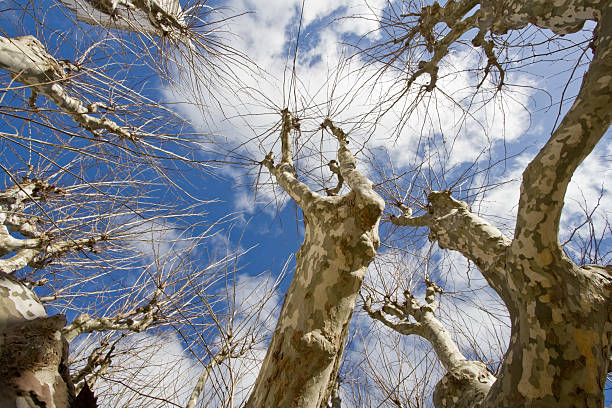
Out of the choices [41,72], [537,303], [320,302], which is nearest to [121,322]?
[41,72]

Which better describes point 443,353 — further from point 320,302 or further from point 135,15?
point 135,15

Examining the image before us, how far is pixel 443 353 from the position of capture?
8.46 ft

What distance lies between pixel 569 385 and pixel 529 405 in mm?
142

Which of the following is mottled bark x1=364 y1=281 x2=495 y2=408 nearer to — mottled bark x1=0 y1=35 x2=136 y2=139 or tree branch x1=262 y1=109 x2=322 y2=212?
tree branch x1=262 y1=109 x2=322 y2=212

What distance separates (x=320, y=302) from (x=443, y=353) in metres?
1.95

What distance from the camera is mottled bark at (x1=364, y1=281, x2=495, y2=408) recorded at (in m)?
1.82

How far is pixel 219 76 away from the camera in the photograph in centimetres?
246

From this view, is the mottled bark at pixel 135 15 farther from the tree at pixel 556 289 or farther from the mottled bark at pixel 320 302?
the tree at pixel 556 289

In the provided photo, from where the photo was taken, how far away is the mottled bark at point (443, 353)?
182 cm

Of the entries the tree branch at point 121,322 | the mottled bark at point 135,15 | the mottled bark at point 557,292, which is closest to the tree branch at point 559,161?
the mottled bark at point 557,292

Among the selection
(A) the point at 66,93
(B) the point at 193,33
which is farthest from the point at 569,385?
(A) the point at 66,93

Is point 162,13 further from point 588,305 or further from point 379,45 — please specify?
point 588,305

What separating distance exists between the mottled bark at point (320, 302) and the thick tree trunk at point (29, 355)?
58cm

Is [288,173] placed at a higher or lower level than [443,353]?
higher
